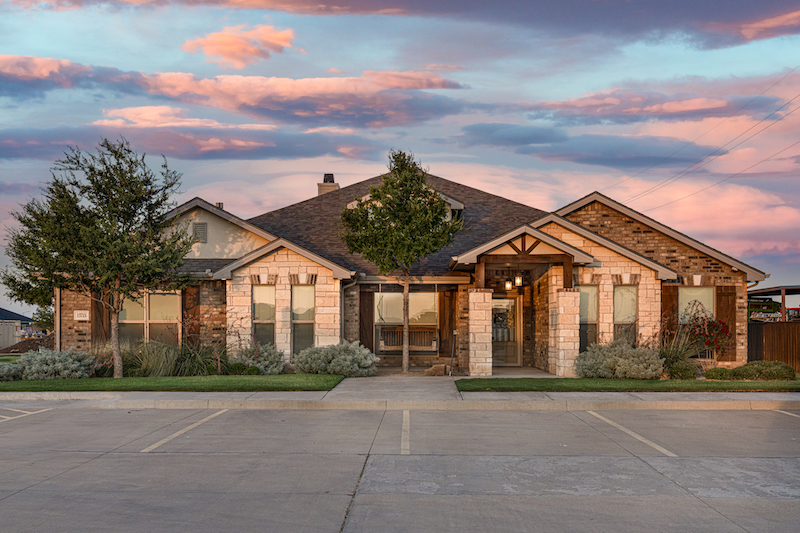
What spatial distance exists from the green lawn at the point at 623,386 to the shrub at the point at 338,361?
315 cm

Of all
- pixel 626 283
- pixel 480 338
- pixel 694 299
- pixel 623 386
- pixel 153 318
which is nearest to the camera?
pixel 623 386

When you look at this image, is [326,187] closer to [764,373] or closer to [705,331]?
[705,331]

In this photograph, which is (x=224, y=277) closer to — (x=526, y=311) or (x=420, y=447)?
(x=526, y=311)

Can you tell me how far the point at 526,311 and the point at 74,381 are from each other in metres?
13.6

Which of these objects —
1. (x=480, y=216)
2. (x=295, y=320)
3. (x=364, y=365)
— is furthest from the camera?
(x=480, y=216)

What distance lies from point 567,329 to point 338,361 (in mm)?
6378

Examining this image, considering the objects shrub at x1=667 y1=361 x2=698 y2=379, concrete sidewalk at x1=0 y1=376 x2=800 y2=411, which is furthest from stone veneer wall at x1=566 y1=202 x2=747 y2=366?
concrete sidewalk at x1=0 y1=376 x2=800 y2=411

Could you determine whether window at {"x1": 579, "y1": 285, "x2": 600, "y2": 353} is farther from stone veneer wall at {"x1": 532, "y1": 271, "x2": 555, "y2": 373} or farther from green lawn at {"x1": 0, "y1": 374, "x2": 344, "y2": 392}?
green lawn at {"x1": 0, "y1": 374, "x2": 344, "y2": 392}

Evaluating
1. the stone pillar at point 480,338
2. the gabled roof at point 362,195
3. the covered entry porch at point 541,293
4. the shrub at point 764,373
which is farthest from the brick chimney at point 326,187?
the shrub at point 764,373

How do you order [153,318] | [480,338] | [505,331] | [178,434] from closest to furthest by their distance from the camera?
[178,434], [480,338], [153,318], [505,331]

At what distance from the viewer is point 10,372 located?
17.0 meters

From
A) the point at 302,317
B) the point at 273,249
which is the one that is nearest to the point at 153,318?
the point at 273,249

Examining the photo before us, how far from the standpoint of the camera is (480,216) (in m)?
23.6

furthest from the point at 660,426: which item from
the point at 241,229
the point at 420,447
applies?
the point at 241,229
